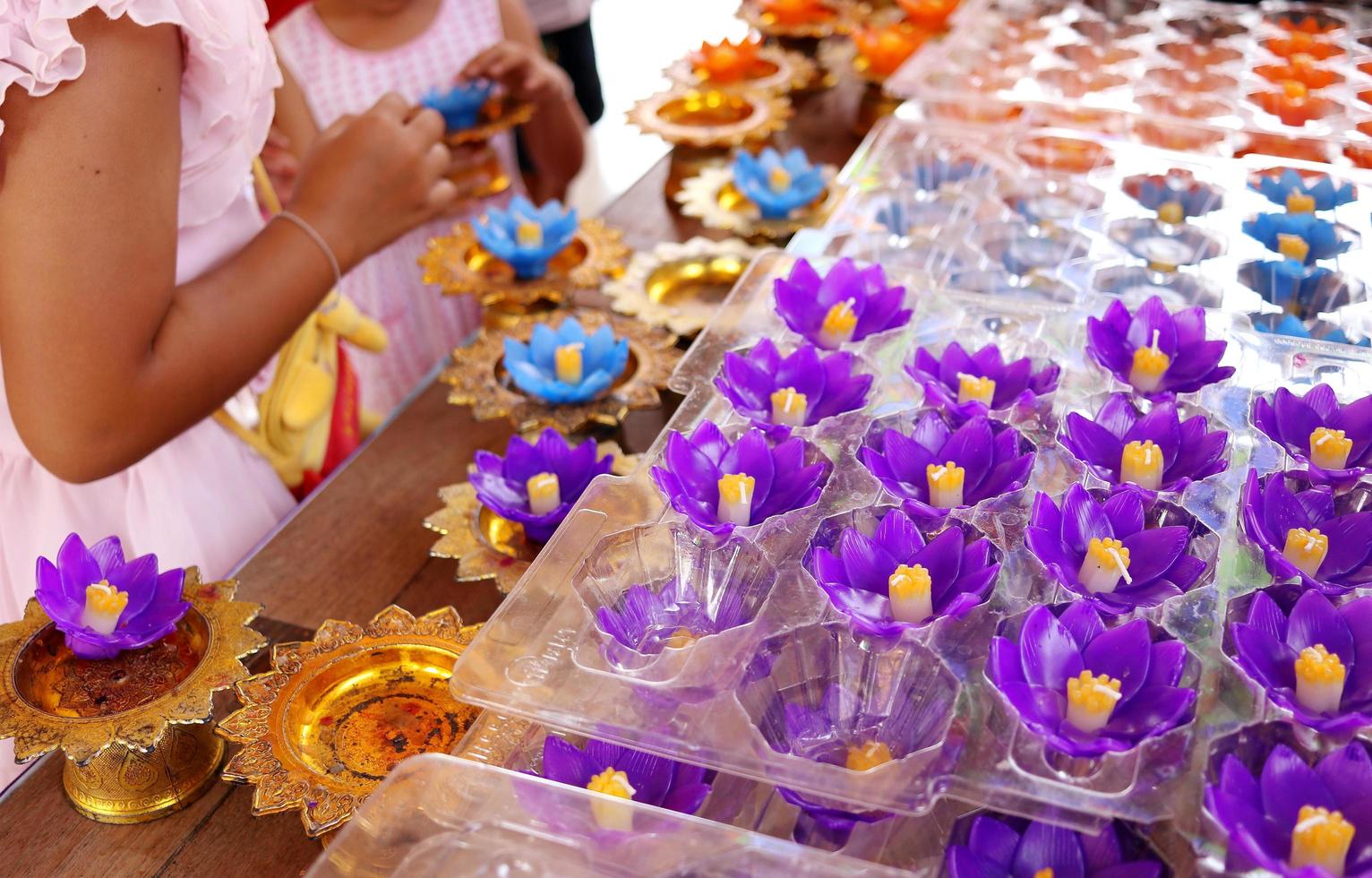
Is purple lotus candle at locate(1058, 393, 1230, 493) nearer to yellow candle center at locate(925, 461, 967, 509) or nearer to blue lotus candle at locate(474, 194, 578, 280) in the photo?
yellow candle center at locate(925, 461, 967, 509)

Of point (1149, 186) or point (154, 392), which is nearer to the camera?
point (154, 392)

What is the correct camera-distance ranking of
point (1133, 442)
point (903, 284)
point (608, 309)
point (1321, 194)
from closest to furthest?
point (1133, 442), point (903, 284), point (1321, 194), point (608, 309)

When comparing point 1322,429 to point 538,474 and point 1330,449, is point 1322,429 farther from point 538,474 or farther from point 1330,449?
point 538,474

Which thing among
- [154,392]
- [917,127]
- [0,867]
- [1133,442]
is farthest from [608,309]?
[0,867]

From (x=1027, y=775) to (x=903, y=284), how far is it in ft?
1.77

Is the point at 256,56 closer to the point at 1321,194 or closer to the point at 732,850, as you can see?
the point at 732,850

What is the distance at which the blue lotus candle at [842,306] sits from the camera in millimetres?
970

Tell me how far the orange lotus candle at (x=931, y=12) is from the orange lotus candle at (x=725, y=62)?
242 mm

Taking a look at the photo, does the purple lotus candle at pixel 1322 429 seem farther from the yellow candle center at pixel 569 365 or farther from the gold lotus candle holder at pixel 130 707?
the gold lotus candle holder at pixel 130 707

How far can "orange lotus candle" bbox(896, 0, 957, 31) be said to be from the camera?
1799 millimetres

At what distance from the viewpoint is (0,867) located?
0.74 metres

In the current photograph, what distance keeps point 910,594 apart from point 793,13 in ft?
4.80

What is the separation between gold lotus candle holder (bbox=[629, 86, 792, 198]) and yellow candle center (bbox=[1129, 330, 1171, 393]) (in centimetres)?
83

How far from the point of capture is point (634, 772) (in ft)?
2.18
